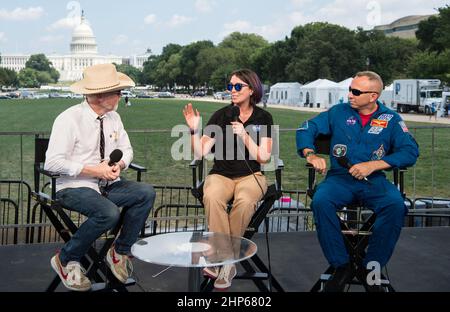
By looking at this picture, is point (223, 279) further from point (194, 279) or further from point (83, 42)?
point (83, 42)

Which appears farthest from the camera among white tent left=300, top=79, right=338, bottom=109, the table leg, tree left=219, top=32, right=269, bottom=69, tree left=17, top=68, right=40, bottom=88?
tree left=17, top=68, right=40, bottom=88

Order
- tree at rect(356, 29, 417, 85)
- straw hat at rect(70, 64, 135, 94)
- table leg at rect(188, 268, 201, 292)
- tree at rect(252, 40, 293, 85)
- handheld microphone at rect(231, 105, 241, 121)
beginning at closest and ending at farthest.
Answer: table leg at rect(188, 268, 201, 292), straw hat at rect(70, 64, 135, 94), handheld microphone at rect(231, 105, 241, 121), tree at rect(356, 29, 417, 85), tree at rect(252, 40, 293, 85)

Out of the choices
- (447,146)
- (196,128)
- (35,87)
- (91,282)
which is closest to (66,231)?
(91,282)

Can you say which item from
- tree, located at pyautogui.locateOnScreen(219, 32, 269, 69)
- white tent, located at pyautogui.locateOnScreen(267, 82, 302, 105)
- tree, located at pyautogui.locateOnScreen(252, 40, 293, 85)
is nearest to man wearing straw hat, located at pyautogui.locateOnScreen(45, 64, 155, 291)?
white tent, located at pyautogui.locateOnScreen(267, 82, 302, 105)

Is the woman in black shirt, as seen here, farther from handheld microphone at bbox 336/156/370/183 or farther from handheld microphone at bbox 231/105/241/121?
handheld microphone at bbox 336/156/370/183

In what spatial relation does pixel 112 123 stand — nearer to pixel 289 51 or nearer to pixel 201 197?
pixel 201 197

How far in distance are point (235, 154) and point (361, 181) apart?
0.94 meters

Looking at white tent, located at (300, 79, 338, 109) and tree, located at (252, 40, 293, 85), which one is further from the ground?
tree, located at (252, 40, 293, 85)

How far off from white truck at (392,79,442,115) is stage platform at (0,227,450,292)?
37.3 m

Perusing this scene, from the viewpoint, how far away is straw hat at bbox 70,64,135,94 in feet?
13.9

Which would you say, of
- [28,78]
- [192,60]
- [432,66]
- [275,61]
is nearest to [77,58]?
[28,78]

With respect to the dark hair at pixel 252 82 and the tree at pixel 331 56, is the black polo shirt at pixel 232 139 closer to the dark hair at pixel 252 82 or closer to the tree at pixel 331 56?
the dark hair at pixel 252 82

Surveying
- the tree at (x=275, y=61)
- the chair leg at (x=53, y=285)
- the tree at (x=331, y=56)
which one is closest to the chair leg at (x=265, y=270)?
the chair leg at (x=53, y=285)

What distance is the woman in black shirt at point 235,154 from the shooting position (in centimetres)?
430
